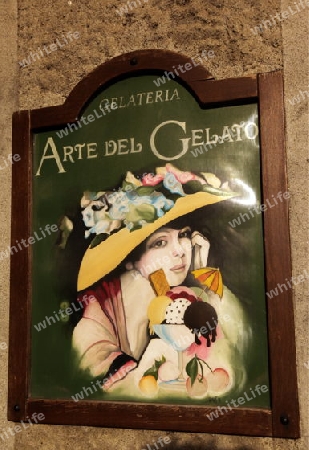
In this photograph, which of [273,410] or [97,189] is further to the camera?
[97,189]

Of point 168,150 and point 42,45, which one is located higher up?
point 42,45

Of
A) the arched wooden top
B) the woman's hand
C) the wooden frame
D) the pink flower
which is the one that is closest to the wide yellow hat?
the pink flower

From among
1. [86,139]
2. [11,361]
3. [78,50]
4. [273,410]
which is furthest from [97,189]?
[273,410]

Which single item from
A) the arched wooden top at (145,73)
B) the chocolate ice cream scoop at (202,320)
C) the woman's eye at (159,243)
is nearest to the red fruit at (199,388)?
the chocolate ice cream scoop at (202,320)

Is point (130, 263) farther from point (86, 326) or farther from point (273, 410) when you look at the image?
point (273, 410)

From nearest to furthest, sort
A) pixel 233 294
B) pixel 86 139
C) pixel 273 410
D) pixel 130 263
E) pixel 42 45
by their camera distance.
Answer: pixel 273 410
pixel 233 294
pixel 130 263
pixel 86 139
pixel 42 45

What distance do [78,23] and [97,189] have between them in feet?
2.69

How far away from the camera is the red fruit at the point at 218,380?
82.0 inches

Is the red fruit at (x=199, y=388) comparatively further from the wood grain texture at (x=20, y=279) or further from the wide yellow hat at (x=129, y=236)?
the wood grain texture at (x=20, y=279)

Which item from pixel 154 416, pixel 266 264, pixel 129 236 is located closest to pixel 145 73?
pixel 129 236

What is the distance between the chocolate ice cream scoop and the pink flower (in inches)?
21.0

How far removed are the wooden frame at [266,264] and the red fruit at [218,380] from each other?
0.08 meters

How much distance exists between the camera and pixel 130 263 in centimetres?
228

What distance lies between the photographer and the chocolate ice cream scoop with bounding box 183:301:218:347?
2.12 m
